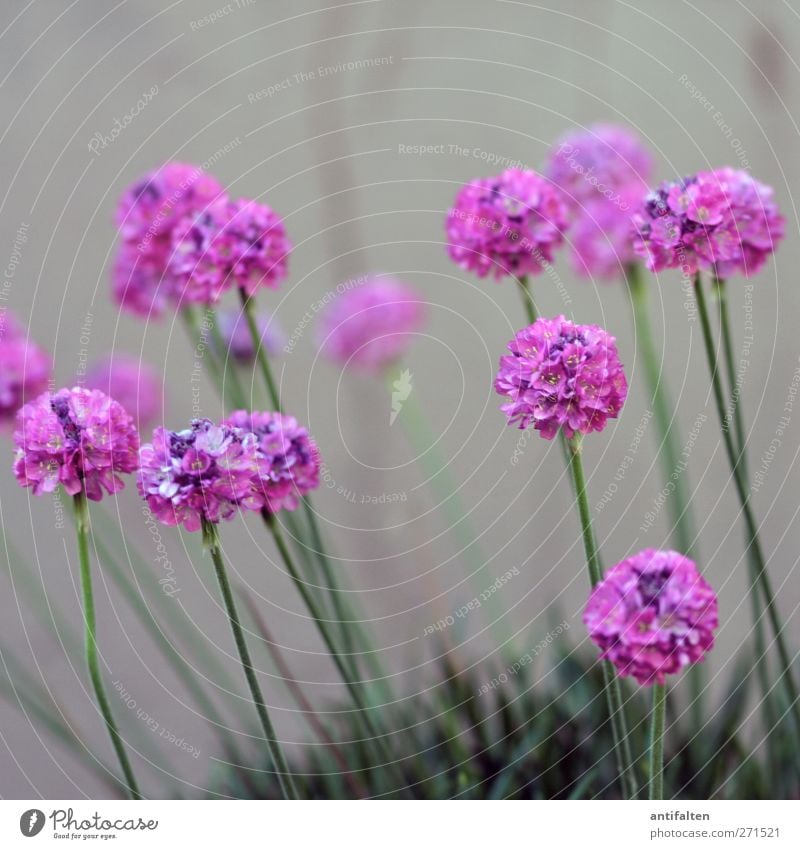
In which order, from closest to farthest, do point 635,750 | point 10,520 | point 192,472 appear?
point 192,472
point 635,750
point 10,520

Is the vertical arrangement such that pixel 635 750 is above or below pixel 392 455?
below

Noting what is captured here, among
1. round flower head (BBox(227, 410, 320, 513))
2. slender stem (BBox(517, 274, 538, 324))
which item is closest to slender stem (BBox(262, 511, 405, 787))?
round flower head (BBox(227, 410, 320, 513))

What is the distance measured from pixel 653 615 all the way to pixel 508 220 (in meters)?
0.16

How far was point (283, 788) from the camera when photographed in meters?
0.38

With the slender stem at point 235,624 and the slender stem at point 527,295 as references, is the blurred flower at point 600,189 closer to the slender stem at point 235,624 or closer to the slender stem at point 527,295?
the slender stem at point 527,295

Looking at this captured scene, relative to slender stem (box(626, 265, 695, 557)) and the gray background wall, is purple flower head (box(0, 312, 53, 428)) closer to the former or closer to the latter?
the gray background wall

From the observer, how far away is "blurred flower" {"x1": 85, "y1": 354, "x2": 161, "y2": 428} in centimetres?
Answer: 44

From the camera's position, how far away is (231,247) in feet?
1.13

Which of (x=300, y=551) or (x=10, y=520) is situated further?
(x=10, y=520)

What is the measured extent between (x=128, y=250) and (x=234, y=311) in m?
0.08

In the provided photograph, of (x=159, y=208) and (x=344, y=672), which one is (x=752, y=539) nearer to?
(x=344, y=672)

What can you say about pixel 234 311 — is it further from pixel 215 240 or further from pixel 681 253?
pixel 681 253
